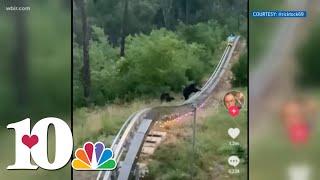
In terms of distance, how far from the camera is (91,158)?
335 cm

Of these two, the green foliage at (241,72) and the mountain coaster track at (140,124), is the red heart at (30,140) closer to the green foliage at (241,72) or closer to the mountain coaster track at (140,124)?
the mountain coaster track at (140,124)

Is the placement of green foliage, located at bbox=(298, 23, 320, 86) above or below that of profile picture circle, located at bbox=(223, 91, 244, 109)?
above

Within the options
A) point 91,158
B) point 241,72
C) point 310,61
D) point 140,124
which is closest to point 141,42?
point 140,124

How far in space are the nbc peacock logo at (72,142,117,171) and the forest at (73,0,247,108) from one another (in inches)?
9.4

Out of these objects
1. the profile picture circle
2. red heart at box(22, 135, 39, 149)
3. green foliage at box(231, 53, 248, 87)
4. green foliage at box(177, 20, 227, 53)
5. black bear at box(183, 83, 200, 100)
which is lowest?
red heart at box(22, 135, 39, 149)

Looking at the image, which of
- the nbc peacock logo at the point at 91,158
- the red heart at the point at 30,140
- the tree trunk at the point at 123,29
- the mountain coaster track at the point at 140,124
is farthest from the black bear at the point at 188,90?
the red heart at the point at 30,140

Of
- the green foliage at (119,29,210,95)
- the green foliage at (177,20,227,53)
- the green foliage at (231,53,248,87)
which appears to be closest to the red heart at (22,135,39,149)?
the green foliage at (119,29,210,95)

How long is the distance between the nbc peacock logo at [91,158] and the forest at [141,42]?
239 millimetres

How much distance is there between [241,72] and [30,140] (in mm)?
1205

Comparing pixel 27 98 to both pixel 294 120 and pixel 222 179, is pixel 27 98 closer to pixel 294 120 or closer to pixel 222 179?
pixel 222 179

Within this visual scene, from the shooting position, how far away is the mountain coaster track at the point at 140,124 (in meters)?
3.37

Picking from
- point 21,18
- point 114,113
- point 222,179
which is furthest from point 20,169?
point 222,179

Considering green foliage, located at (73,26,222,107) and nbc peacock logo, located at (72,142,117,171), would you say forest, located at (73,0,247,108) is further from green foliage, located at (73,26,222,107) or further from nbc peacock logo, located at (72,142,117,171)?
nbc peacock logo, located at (72,142,117,171)

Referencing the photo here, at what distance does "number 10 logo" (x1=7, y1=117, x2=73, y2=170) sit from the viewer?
332 centimetres
